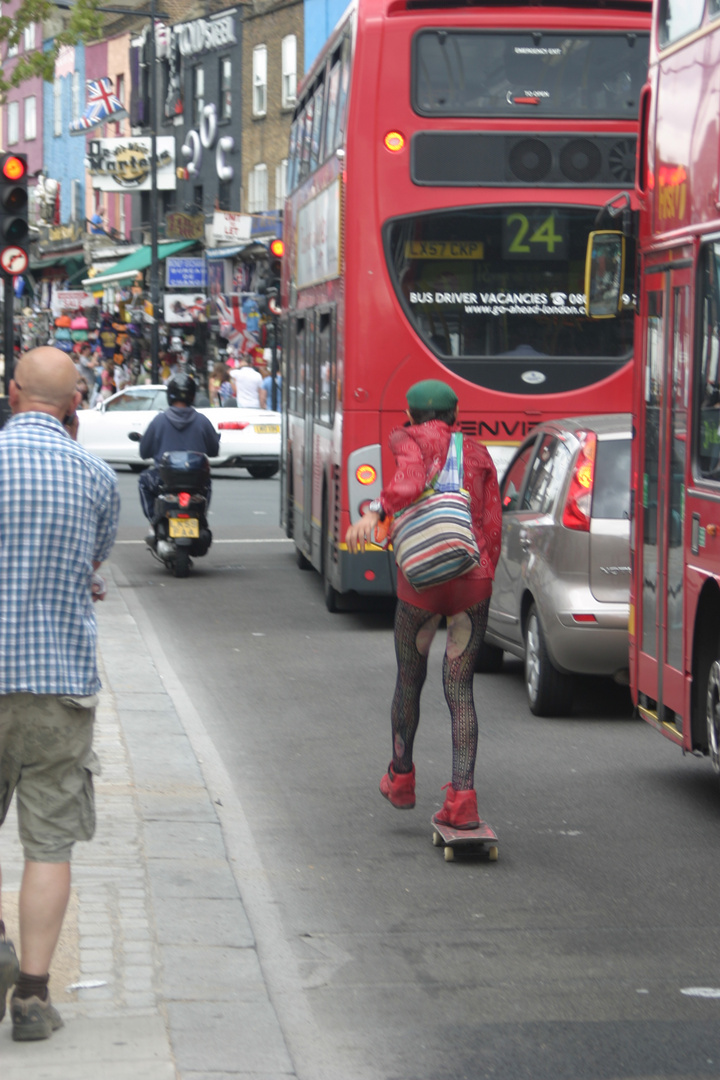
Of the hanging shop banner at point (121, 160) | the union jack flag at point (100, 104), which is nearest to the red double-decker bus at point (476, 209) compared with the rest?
the hanging shop banner at point (121, 160)

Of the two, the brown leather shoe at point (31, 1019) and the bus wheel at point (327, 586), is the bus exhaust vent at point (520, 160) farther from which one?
the brown leather shoe at point (31, 1019)

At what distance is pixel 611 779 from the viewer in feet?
26.8

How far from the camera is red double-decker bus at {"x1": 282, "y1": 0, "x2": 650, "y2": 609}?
41.3 feet

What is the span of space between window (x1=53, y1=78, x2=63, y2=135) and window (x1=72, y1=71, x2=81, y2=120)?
6.15 feet

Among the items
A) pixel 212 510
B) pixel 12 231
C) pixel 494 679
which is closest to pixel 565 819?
pixel 494 679

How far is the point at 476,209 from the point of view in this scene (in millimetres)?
12750

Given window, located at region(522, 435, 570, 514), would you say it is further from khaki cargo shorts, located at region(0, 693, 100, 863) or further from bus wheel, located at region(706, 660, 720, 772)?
khaki cargo shorts, located at region(0, 693, 100, 863)

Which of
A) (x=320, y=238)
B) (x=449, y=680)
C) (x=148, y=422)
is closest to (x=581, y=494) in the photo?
(x=449, y=680)

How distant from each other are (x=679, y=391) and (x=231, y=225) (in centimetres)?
3738

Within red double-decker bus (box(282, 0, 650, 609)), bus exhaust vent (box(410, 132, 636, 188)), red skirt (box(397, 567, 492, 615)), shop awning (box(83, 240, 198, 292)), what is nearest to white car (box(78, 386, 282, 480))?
red double-decker bus (box(282, 0, 650, 609))

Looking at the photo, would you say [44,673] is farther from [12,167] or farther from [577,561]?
[12,167]

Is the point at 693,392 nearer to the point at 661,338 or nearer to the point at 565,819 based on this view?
the point at 661,338

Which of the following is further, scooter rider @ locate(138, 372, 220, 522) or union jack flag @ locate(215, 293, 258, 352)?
union jack flag @ locate(215, 293, 258, 352)

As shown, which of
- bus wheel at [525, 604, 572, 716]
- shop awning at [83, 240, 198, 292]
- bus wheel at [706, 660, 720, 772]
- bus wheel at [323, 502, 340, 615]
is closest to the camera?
bus wheel at [706, 660, 720, 772]
